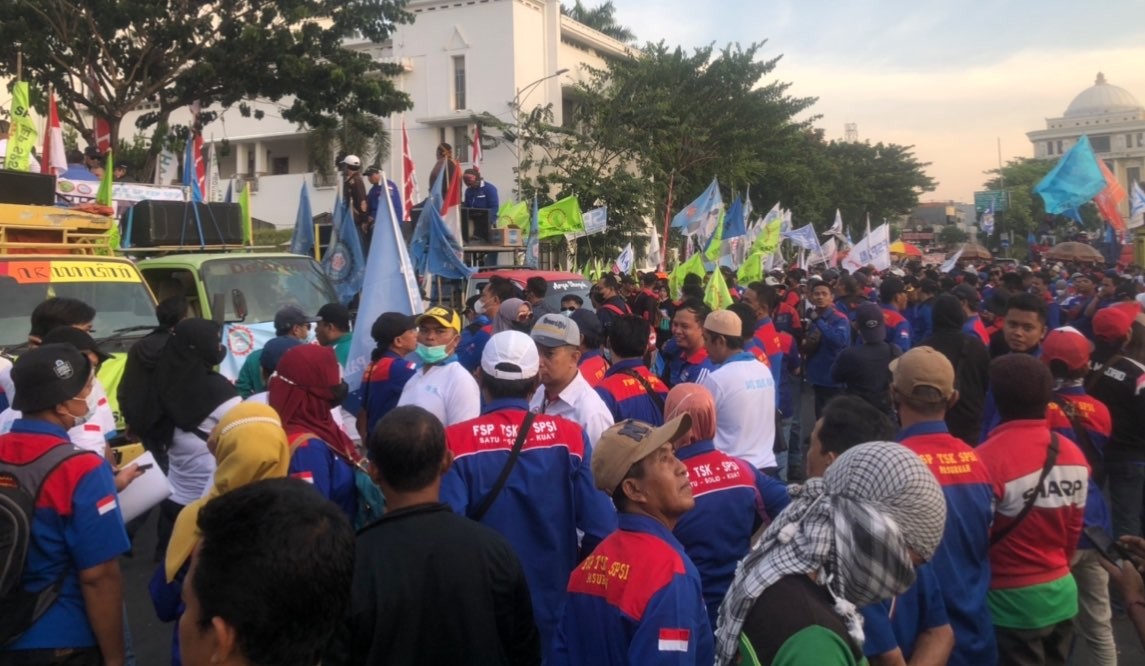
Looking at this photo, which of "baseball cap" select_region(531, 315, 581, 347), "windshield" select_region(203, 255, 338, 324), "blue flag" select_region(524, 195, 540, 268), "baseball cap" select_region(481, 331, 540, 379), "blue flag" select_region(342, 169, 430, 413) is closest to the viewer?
"baseball cap" select_region(481, 331, 540, 379)

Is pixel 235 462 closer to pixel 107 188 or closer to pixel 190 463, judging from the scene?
pixel 190 463

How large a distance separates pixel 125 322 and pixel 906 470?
7149 millimetres

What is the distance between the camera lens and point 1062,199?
47.5 ft

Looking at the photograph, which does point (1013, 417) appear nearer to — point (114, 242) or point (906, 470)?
point (906, 470)

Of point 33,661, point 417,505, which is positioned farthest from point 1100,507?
point 33,661

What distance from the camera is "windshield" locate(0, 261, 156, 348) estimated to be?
23.6 ft

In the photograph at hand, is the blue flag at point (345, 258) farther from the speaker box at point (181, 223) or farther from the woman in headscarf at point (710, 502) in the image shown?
the woman in headscarf at point (710, 502)

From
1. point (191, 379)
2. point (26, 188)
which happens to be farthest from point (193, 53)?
point (191, 379)

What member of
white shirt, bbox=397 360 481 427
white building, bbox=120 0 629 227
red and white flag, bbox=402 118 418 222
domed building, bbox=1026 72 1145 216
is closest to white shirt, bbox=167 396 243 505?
white shirt, bbox=397 360 481 427

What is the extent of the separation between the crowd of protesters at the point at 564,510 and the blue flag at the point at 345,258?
4410 millimetres

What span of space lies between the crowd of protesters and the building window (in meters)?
32.3

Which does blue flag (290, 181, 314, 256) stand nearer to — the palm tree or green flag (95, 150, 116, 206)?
green flag (95, 150, 116, 206)

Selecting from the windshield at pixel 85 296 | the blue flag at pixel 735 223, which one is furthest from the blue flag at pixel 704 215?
the windshield at pixel 85 296

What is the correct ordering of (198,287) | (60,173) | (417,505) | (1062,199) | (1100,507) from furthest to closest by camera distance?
(1062,199), (60,173), (198,287), (1100,507), (417,505)
